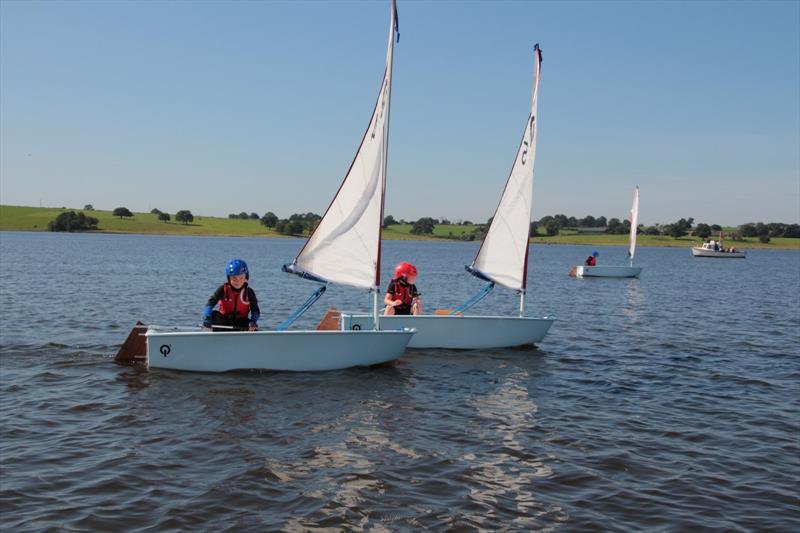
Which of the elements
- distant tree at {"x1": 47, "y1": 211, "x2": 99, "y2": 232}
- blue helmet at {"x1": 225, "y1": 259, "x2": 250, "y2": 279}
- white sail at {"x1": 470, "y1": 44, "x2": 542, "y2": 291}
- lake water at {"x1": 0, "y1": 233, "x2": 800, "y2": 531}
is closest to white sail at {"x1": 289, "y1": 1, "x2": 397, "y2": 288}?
blue helmet at {"x1": 225, "y1": 259, "x2": 250, "y2": 279}

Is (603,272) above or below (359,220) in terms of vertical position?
below

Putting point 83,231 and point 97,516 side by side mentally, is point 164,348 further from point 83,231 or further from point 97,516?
point 83,231

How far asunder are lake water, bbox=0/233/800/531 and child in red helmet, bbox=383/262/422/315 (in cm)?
126

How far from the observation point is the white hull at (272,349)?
44.8 ft

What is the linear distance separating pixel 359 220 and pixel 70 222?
168 metres

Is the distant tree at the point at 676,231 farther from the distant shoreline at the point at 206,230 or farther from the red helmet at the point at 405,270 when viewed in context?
the red helmet at the point at 405,270

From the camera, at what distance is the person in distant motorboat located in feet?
45.1

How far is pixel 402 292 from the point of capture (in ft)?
58.2

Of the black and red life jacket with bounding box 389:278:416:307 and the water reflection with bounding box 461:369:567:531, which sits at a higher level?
the black and red life jacket with bounding box 389:278:416:307

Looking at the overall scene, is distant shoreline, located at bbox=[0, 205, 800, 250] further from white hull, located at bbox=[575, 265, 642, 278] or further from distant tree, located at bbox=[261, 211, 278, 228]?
white hull, located at bbox=[575, 265, 642, 278]

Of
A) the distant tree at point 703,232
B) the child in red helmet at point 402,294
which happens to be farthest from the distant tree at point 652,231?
the child in red helmet at point 402,294

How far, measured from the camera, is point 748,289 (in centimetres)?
4728

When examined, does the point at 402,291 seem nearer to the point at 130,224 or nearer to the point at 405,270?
the point at 405,270

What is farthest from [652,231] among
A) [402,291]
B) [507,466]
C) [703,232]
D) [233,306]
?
[507,466]
